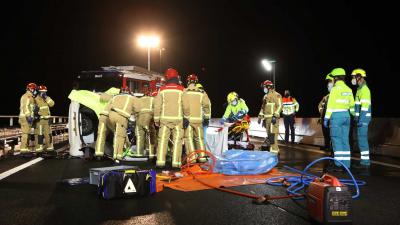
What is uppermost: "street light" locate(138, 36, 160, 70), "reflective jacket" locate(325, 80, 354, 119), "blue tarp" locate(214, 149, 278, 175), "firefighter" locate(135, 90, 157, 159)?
"street light" locate(138, 36, 160, 70)

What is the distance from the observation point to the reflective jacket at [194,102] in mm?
8852

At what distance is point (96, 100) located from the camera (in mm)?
10250

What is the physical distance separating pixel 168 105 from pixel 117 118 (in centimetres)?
148

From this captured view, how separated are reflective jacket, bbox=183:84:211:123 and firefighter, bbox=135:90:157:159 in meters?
1.74

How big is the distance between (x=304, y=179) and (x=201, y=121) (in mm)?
3195

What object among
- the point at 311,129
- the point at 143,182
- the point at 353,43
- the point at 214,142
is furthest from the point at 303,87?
the point at 143,182

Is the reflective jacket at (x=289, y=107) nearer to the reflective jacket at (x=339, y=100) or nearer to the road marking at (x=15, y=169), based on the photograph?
the reflective jacket at (x=339, y=100)

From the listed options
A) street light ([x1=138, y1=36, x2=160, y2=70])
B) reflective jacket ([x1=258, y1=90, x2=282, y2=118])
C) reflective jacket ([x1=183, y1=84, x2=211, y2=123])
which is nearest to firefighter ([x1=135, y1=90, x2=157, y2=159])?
reflective jacket ([x1=183, y1=84, x2=211, y2=123])

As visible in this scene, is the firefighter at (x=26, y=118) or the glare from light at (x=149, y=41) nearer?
the firefighter at (x=26, y=118)

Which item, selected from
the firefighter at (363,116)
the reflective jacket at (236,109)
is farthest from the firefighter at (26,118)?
the firefighter at (363,116)

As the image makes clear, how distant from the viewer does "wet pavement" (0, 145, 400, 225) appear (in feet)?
14.3

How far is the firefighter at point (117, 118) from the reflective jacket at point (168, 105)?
106 centimetres

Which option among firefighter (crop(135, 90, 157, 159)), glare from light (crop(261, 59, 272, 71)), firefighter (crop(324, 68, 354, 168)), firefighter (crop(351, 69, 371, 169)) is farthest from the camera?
glare from light (crop(261, 59, 272, 71))

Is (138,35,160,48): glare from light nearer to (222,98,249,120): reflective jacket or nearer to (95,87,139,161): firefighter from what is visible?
(222,98,249,120): reflective jacket
